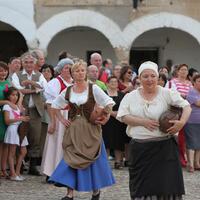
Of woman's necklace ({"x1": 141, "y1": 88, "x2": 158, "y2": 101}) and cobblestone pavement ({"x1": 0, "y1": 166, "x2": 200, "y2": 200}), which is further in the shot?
cobblestone pavement ({"x1": 0, "y1": 166, "x2": 200, "y2": 200})

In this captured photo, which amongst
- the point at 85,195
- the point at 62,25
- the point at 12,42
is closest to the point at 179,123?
the point at 85,195

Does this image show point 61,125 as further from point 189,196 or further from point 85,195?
point 189,196

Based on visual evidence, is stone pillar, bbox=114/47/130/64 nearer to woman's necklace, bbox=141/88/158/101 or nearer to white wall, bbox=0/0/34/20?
white wall, bbox=0/0/34/20

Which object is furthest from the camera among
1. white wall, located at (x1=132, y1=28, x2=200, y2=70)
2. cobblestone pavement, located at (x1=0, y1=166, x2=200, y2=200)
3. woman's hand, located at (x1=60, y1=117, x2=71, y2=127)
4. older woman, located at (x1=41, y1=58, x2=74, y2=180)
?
white wall, located at (x1=132, y1=28, x2=200, y2=70)

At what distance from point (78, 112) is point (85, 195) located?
1.26 metres

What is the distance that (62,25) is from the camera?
677 inches

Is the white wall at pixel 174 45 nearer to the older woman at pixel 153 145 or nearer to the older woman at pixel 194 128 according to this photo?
the older woman at pixel 194 128

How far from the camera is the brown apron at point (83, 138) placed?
7.05m

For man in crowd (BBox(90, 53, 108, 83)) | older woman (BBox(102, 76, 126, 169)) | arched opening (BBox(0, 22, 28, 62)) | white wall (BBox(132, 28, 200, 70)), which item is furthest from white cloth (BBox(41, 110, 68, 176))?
arched opening (BBox(0, 22, 28, 62))

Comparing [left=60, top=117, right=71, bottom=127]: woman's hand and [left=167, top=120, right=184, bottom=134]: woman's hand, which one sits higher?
[left=60, top=117, right=71, bottom=127]: woman's hand

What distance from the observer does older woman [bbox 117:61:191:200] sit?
5.72 meters

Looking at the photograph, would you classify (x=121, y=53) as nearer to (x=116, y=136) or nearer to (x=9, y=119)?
(x=116, y=136)

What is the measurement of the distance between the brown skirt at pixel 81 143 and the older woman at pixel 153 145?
131 cm

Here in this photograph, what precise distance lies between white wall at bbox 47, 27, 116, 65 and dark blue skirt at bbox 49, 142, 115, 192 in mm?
12270
